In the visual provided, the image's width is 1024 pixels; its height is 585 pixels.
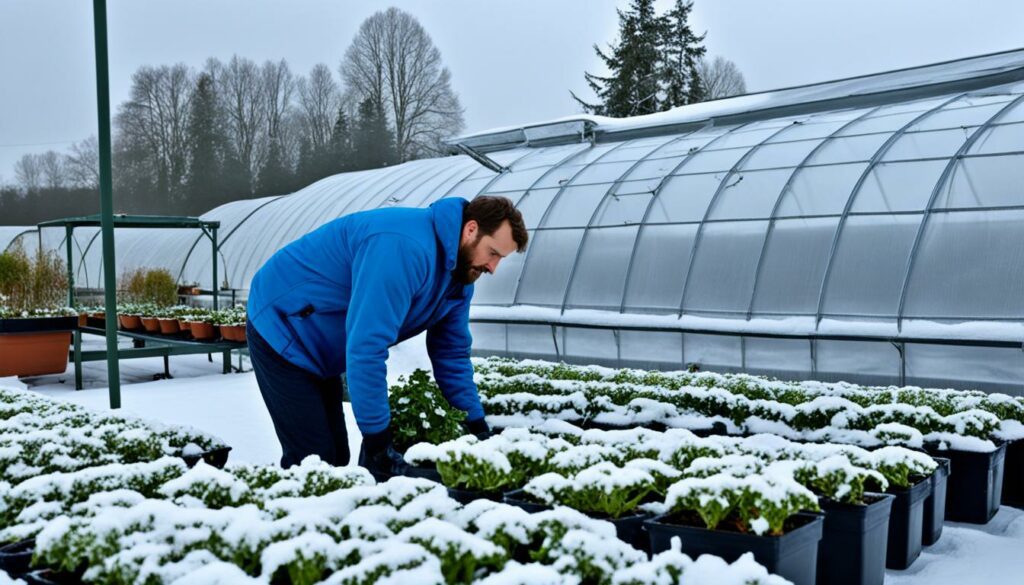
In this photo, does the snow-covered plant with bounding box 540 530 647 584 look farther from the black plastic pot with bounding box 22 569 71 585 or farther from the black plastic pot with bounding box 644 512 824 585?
the black plastic pot with bounding box 22 569 71 585

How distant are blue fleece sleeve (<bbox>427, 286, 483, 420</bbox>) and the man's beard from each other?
0.90ft

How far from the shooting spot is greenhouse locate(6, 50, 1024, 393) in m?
9.49

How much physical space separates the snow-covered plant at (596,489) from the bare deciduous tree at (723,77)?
47787mm

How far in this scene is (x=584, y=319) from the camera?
12047 millimetres

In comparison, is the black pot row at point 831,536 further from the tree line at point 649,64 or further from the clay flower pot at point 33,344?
the tree line at point 649,64

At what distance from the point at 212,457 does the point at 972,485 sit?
16.0ft

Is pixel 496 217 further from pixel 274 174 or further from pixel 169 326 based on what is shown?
pixel 274 174

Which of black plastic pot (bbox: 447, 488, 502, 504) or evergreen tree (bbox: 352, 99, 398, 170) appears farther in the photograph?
evergreen tree (bbox: 352, 99, 398, 170)

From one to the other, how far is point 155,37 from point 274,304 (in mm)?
51401

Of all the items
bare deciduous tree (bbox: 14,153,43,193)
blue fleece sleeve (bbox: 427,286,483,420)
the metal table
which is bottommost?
the metal table

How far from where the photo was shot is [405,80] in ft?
144

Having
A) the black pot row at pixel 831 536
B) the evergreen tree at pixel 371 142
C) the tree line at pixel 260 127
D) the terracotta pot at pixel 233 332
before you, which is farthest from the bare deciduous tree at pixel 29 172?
the black pot row at pixel 831 536

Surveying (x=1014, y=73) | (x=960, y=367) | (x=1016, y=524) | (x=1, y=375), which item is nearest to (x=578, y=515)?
(x=1016, y=524)

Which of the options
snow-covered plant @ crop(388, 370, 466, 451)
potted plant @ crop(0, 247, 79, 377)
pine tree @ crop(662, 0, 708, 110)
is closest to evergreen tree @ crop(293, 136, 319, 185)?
pine tree @ crop(662, 0, 708, 110)
